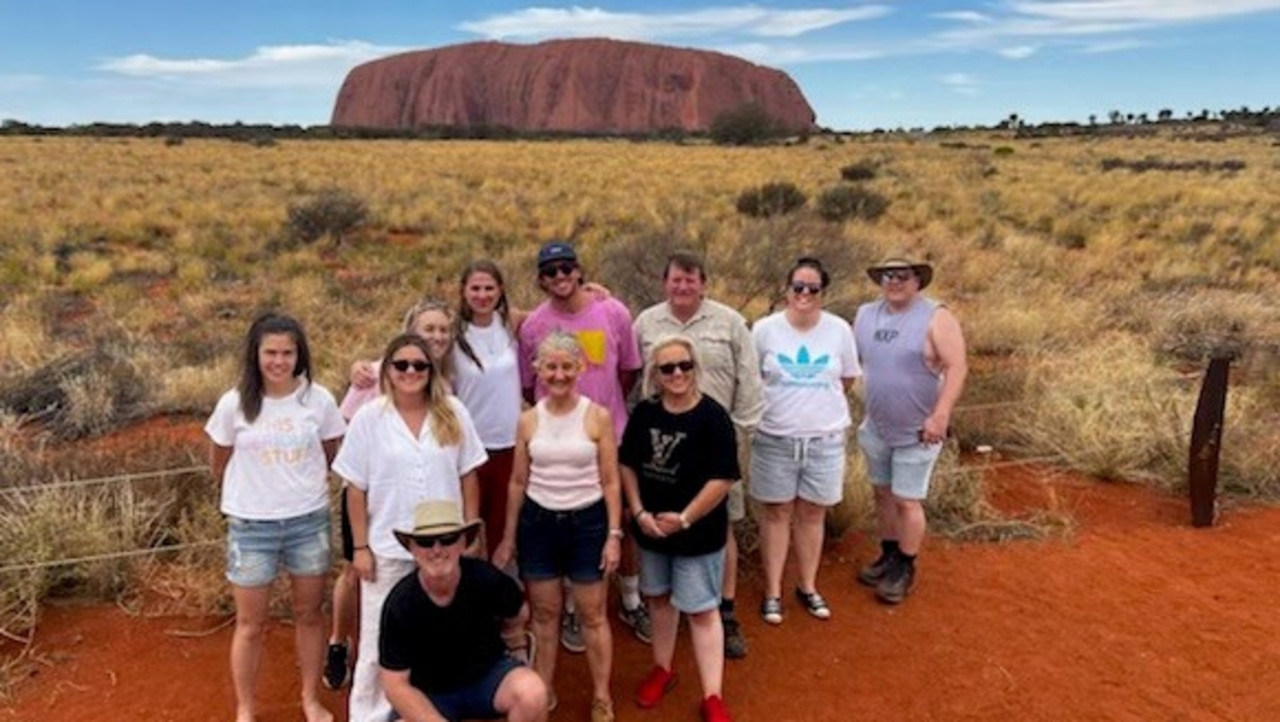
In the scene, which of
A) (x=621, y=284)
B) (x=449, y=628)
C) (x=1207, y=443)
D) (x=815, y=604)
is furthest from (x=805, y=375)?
(x=621, y=284)

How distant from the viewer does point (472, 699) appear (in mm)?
3029

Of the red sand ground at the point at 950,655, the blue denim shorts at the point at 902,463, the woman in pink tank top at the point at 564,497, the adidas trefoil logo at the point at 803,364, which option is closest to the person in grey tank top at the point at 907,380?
the blue denim shorts at the point at 902,463

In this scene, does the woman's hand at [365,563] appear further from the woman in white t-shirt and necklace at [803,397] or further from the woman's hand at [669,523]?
the woman in white t-shirt and necklace at [803,397]

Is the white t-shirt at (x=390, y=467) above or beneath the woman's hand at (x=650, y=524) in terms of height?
above

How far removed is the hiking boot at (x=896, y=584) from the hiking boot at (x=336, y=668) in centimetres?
244

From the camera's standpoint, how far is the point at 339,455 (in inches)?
124

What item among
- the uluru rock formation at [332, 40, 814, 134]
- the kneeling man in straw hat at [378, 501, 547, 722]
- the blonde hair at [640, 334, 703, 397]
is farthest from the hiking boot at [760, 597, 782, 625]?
the uluru rock formation at [332, 40, 814, 134]

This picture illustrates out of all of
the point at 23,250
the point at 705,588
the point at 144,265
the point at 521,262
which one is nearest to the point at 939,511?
the point at 705,588

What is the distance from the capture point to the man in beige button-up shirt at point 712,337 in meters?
3.68

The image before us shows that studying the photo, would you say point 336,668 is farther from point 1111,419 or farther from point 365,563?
point 1111,419

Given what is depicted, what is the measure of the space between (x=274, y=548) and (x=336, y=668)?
2.48 ft

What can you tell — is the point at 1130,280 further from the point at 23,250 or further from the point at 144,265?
the point at 23,250

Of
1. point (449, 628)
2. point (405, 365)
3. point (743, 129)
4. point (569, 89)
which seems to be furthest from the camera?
point (569, 89)

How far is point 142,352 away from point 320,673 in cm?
619
